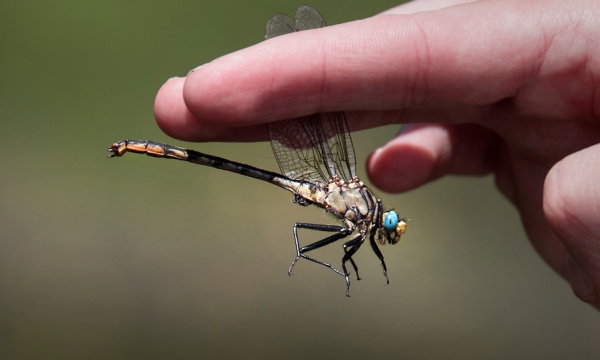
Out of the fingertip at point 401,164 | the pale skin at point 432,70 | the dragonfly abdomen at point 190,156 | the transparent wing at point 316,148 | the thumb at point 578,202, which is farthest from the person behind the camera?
the fingertip at point 401,164

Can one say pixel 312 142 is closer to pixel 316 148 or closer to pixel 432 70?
pixel 316 148

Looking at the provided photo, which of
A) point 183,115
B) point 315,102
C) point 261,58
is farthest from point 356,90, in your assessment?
point 183,115

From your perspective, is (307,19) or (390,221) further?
(307,19)

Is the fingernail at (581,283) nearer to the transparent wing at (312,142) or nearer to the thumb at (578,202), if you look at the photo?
the thumb at (578,202)

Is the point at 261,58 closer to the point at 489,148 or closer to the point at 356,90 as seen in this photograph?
the point at 356,90

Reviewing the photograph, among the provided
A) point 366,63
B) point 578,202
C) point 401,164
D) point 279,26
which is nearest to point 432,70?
point 366,63

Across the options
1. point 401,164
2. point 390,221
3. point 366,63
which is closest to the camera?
point 366,63

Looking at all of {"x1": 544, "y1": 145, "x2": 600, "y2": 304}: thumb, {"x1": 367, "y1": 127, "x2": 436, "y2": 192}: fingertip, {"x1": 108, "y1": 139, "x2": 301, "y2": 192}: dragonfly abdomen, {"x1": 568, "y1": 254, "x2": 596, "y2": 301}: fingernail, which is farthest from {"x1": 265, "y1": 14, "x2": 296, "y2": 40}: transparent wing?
{"x1": 568, "y1": 254, "x2": 596, "y2": 301}: fingernail

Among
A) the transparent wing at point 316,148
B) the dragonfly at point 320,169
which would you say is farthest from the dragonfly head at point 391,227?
the transparent wing at point 316,148
